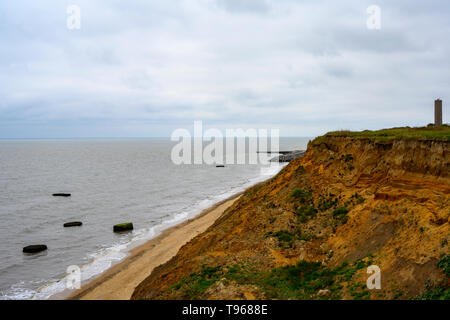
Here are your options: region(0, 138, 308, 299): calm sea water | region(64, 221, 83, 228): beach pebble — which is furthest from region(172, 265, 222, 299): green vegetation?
region(64, 221, 83, 228): beach pebble

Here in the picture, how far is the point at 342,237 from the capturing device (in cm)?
1672

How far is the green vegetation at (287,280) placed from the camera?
42.9 ft

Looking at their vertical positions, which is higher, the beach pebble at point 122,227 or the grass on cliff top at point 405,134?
the grass on cliff top at point 405,134

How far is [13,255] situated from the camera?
97.3 feet

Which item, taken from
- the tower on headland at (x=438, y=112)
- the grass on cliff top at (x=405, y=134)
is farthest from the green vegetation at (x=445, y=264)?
the tower on headland at (x=438, y=112)

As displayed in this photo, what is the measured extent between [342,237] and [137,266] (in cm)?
1690

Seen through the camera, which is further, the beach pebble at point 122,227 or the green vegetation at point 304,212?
the beach pebble at point 122,227

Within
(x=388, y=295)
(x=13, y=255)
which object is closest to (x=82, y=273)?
(x=13, y=255)

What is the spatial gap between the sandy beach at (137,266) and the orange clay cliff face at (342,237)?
4394 millimetres

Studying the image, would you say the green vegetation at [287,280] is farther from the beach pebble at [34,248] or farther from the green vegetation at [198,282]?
the beach pebble at [34,248]

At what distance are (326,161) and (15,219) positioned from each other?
4040 cm

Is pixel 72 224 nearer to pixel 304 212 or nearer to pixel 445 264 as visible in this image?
pixel 304 212

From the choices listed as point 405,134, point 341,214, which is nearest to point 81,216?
point 341,214
